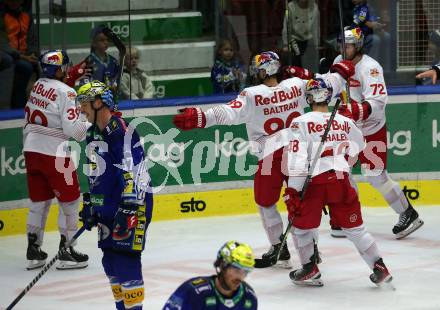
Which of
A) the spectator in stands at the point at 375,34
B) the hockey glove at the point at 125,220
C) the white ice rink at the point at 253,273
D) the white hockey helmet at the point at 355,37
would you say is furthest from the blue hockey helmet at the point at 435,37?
the hockey glove at the point at 125,220

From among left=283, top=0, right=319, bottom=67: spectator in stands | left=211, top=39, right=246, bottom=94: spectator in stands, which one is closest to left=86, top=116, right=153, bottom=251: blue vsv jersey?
left=211, top=39, right=246, bottom=94: spectator in stands

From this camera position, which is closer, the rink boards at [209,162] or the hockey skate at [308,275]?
the hockey skate at [308,275]

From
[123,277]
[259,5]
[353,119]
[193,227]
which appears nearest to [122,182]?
[123,277]

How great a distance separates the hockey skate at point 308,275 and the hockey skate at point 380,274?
0.40 meters

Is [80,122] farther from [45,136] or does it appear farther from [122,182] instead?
[122,182]

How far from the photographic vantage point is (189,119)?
8414 millimetres

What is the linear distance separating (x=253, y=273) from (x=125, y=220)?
2357mm

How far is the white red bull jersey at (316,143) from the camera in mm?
8219

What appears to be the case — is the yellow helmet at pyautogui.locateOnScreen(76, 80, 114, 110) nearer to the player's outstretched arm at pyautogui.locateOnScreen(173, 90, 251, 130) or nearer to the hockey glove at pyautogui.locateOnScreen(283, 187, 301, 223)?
the player's outstretched arm at pyautogui.locateOnScreen(173, 90, 251, 130)

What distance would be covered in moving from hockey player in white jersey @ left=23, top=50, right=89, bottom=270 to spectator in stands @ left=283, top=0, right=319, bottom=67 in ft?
9.29

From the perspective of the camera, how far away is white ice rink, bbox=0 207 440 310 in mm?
8227

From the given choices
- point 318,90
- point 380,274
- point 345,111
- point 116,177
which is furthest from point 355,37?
point 116,177

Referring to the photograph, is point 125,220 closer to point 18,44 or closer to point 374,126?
point 374,126

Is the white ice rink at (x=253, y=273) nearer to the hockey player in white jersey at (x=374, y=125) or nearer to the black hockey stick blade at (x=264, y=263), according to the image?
the black hockey stick blade at (x=264, y=263)
